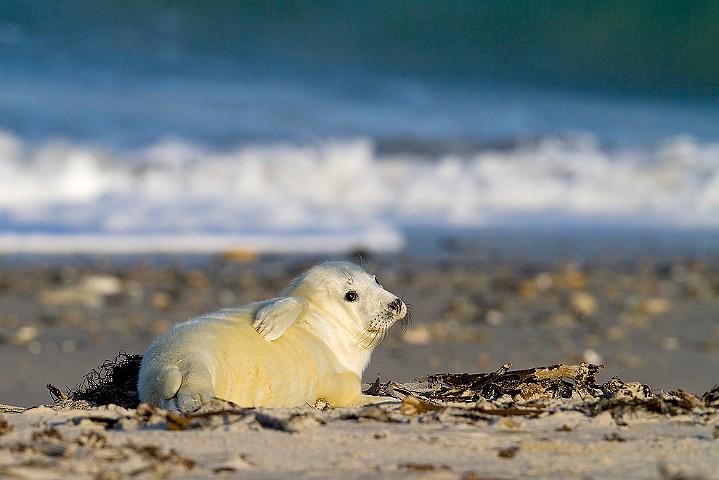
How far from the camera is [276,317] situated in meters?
4.23

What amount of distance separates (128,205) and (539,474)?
13.4 metres

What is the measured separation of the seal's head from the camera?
4.70 meters

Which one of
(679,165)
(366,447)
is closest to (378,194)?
(679,165)

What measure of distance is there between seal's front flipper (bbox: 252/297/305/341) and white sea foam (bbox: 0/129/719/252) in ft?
29.0

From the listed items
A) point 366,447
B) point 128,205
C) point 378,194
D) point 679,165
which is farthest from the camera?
point 679,165

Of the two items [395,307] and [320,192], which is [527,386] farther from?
[320,192]

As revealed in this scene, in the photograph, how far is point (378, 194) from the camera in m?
18.4

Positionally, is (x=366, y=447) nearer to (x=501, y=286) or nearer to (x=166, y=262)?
(x=501, y=286)

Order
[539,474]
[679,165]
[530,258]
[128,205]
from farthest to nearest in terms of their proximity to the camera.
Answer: [679,165] < [128,205] < [530,258] < [539,474]

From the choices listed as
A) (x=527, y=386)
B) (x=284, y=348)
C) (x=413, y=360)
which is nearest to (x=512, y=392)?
(x=527, y=386)

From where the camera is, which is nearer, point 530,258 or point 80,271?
point 80,271

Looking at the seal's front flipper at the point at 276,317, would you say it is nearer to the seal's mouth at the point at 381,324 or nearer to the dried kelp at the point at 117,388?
the seal's mouth at the point at 381,324

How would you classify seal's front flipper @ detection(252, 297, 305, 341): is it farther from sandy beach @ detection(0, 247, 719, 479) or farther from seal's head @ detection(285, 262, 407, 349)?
sandy beach @ detection(0, 247, 719, 479)

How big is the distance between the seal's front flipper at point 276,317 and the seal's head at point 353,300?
312 millimetres
